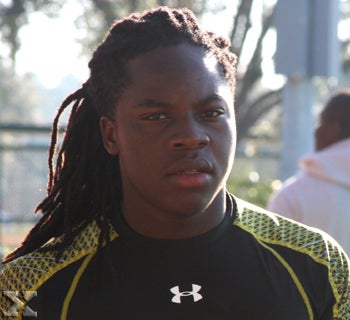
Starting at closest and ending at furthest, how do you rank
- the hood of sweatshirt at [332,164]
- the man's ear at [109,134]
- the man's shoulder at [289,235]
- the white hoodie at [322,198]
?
1. the man's shoulder at [289,235]
2. the man's ear at [109,134]
3. the white hoodie at [322,198]
4. the hood of sweatshirt at [332,164]

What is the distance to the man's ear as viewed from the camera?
3264 mm

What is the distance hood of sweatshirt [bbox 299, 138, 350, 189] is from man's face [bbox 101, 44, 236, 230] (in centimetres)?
259

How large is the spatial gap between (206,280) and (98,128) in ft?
2.24

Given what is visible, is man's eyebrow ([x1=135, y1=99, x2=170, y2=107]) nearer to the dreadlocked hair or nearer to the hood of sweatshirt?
the dreadlocked hair

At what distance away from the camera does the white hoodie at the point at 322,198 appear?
18.2 feet

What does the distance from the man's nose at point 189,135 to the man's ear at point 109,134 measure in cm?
32

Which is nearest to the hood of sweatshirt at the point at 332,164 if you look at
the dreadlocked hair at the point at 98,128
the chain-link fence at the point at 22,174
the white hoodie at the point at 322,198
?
the white hoodie at the point at 322,198

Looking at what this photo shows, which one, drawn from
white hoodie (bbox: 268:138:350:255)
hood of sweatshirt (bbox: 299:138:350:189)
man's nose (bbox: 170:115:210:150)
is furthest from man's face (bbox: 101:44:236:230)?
hood of sweatshirt (bbox: 299:138:350:189)

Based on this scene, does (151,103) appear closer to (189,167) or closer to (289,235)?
(189,167)

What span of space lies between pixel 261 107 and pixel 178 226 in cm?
1362

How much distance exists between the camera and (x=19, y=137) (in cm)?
1058

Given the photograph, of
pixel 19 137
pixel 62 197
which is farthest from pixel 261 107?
pixel 62 197

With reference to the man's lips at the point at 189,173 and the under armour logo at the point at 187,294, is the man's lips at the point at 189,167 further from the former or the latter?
the under armour logo at the point at 187,294

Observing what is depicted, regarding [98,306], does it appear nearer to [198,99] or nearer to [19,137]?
[198,99]
